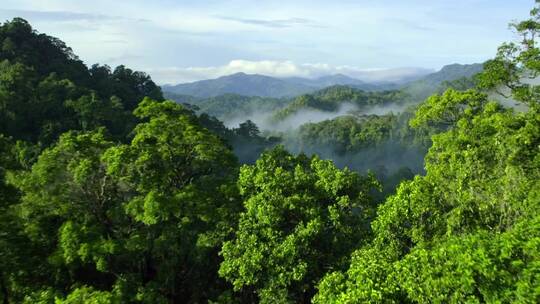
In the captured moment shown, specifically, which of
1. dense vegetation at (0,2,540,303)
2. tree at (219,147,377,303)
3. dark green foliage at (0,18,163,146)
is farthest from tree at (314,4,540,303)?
dark green foliage at (0,18,163,146)

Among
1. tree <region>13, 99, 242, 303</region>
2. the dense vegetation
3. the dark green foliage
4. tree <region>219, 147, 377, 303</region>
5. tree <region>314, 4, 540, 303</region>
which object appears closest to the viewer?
tree <region>314, 4, 540, 303</region>

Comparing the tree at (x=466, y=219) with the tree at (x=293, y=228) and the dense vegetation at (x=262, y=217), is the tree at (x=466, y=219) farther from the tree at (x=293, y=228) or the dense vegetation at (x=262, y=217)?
the tree at (x=293, y=228)

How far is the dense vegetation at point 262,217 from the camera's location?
45.5 feet

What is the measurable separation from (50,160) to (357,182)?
→ 1268 cm

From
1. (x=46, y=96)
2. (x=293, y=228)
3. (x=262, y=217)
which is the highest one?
(x=46, y=96)

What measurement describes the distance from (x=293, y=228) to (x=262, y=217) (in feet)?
5.75

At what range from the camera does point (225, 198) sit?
20875 mm

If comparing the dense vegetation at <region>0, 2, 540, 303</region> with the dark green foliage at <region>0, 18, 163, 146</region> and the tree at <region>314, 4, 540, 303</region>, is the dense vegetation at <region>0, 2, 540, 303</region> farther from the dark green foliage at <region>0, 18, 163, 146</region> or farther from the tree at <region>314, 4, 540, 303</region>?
the dark green foliage at <region>0, 18, 163, 146</region>

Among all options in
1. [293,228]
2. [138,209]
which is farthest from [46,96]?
[293,228]

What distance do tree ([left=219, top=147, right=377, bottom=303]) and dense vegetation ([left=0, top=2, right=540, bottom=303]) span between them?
0.07 meters

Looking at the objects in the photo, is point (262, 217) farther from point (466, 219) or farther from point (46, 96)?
point (46, 96)

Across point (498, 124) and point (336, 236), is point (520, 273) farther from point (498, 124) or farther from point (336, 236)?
point (498, 124)

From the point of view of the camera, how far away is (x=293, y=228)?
19.0 metres

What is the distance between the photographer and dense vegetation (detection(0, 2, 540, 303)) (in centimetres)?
1387
